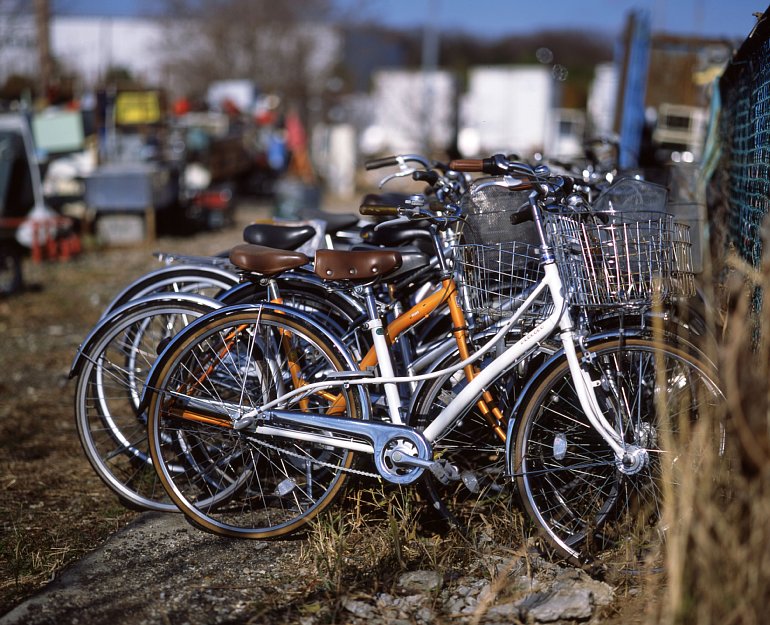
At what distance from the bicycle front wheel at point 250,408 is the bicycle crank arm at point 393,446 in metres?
0.09

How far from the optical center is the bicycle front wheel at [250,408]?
3.20 metres

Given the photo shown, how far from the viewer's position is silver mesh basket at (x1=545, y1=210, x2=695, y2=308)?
285 cm

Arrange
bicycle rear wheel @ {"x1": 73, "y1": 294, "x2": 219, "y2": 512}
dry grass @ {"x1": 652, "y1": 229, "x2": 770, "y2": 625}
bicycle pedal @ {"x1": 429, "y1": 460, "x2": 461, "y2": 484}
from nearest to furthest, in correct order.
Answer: dry grass @ {"x1": 652, "y1": 229, "x2": 770, "y2": 625}
bicycle pedal @ {"x1": 429, "y1": 460, "x2": 461, "y2": 484}
bicycle rear wheel @ {"x1": 73, "y1": 294, "x2": 219, "y2": 512}

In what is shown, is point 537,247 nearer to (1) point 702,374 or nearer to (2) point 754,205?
(1) point 702,374

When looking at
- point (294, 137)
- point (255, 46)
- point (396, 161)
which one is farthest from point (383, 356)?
point (255, 46)

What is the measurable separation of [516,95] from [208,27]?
13.6 meters

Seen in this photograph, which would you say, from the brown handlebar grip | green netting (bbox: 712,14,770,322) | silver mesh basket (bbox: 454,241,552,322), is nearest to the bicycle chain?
silver mesh basket (bbox: 454,241,552,322)

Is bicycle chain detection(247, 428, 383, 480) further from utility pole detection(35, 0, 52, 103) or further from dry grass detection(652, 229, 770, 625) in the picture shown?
utility pole detection(35, 0, 52, 103)

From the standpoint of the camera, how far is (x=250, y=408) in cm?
322

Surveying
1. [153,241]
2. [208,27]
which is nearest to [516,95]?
[208,27]

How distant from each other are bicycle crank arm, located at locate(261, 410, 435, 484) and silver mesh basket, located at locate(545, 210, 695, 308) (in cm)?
78

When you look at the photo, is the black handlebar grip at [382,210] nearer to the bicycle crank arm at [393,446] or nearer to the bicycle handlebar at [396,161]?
the bicycle handlebar at [396,161]

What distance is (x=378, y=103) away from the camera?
32469mm

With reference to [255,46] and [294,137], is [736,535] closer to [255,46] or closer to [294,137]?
[294,137]
